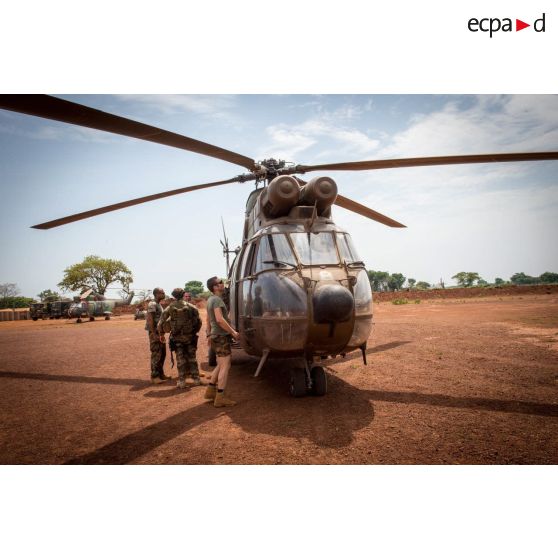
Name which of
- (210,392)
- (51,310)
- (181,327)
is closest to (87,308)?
(51,310)

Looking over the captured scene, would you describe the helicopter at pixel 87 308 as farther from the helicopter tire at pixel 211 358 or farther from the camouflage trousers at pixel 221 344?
the camouflage trousers at pixel 221 344

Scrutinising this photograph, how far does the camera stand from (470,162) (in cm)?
464

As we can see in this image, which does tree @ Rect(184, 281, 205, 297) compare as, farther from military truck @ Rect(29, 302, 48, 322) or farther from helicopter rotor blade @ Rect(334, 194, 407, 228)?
helicopter rotor blade @ Rect(334, 194, 407, 228)

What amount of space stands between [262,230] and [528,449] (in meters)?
4.11

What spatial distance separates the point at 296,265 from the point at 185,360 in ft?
10.6

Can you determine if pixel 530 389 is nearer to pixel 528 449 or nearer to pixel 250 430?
pixel 528 449

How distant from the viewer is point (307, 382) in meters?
4.89

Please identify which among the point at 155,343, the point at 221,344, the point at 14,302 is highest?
the point at 14,302

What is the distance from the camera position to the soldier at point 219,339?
4.75m

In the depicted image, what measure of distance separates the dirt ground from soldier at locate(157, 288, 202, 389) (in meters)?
0.44

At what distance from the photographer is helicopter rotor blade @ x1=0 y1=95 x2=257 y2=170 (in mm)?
3027

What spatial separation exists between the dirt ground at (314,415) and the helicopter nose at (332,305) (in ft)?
4.12

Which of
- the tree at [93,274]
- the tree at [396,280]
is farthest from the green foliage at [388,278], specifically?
the tree at [93,274]

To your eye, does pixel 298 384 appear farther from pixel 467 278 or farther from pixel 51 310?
pixel 467 278
